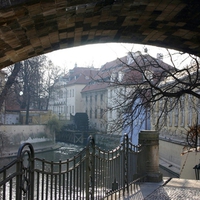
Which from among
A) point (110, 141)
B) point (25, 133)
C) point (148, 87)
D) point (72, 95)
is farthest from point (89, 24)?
point (72, 95)

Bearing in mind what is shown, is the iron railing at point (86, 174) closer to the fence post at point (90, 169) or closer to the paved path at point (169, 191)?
the fence post at point (90, 169)

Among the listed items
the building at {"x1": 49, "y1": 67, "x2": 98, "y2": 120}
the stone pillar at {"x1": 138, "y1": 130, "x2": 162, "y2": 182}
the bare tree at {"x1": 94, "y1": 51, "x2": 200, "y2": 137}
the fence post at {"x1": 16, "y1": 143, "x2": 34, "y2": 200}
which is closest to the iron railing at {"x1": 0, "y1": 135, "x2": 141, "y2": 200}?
the fence post at {"x1": 16, "y1": 143, "x2": 34, "y2": 200}

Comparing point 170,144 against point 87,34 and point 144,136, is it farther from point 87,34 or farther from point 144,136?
point 87,34

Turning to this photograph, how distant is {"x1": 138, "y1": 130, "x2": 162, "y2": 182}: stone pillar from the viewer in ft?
24.6

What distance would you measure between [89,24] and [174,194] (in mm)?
3589

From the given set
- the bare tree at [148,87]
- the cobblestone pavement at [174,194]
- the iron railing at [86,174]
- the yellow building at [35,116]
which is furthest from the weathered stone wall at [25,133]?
the iron railing at [86,174]

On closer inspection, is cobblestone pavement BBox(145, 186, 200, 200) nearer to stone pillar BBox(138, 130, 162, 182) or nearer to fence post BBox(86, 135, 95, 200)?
stone pillar BBox(138, 130, 162, 182)

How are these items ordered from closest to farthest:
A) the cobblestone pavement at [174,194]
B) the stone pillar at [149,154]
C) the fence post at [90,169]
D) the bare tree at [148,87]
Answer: the fence post at [90,169] < the cobblestone pavement at [174,194] < the bare tree at [148,87] < the stone pillar at [149,154]

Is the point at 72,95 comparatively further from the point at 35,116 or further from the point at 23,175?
the point at 23,175

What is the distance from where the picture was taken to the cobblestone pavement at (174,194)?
6.11 metres

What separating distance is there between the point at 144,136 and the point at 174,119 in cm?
1775

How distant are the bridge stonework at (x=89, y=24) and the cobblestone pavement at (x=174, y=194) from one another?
262cm

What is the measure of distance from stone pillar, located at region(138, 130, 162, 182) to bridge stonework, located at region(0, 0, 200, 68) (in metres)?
2.49

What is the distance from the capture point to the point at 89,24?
460 centimetres
